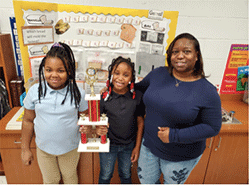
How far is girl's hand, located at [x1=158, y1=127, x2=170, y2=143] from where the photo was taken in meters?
1.02

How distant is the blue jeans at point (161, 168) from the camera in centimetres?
112

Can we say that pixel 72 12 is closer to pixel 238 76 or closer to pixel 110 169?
pixel 110 169

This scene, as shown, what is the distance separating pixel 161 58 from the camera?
62.3 inches

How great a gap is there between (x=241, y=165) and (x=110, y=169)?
4.11 feet

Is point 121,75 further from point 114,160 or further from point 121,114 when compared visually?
point 114,160

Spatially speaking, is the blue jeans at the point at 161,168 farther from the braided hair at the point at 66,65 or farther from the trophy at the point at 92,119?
the braided hair at the point at 66,65

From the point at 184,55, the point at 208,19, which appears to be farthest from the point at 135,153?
the point at 208,19

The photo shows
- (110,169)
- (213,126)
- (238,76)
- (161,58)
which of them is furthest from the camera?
(238,76)

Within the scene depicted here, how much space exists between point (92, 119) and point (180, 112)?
520 millimetres

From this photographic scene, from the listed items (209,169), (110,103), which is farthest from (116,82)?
(209,169)

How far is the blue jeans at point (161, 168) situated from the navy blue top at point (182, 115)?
52 mm

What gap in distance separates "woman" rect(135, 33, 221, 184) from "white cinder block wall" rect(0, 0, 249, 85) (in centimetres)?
64

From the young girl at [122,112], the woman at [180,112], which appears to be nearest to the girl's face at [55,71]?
the young girl at [122,112]

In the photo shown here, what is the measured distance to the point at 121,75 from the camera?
3.65 ft
